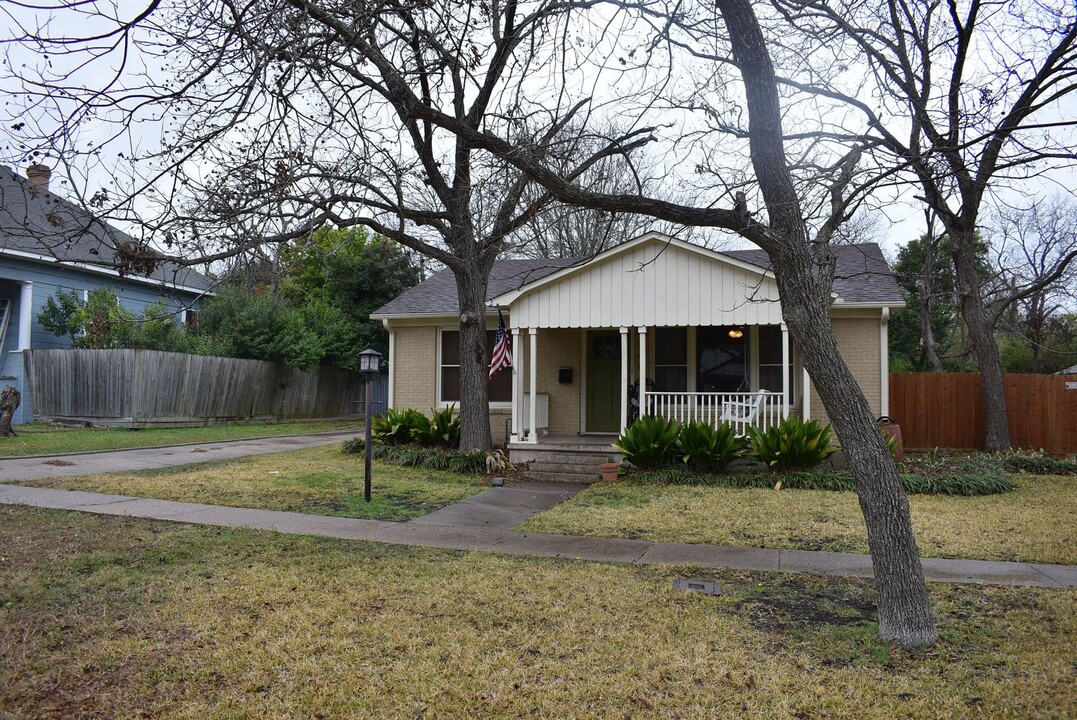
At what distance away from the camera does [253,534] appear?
7.68 meters

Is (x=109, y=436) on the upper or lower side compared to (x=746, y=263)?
lower

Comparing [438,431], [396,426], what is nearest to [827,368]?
[438,431]

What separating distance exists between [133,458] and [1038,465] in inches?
657

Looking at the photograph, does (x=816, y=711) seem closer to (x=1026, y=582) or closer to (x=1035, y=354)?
(x=1026, y=582)

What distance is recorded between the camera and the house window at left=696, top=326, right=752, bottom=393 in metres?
14.6

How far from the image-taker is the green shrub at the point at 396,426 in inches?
586

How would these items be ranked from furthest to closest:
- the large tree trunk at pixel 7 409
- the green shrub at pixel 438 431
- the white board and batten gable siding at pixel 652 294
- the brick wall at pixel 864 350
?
the large tree trunk at pixel 7 409, the green shrub at pixel 438 431, the brick wall at pixel 864 350, the white board and batten gable siding at pixel 652 294

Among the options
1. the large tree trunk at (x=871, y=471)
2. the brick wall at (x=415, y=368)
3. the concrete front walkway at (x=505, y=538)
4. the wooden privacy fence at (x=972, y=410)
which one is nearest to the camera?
the large tree trunk at (x=871, y=471)

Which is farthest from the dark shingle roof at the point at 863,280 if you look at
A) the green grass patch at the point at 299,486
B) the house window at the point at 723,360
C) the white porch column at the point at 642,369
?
the green grass patch at the point at 299,486

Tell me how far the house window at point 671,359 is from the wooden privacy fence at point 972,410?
16.6 ft

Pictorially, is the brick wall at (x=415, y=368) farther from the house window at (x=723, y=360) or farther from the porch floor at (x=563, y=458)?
the house window at (x=723, y=360)

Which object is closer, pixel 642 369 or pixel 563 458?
pixel 642 369

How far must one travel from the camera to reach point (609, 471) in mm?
12383

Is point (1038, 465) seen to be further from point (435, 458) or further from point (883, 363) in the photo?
point (435, 458)
